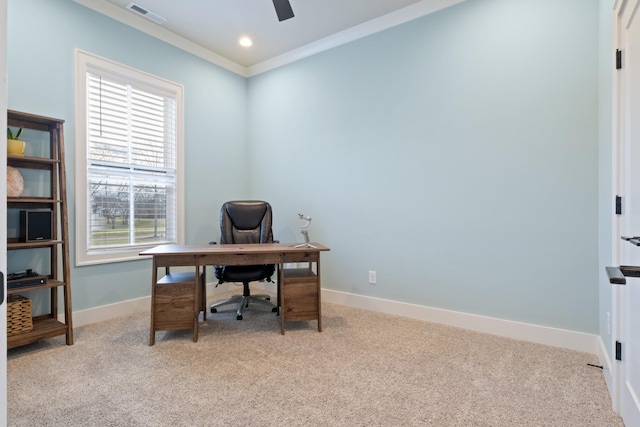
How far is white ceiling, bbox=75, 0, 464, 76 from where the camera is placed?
9.75ft

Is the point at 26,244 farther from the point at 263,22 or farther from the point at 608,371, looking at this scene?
the point at 608,371

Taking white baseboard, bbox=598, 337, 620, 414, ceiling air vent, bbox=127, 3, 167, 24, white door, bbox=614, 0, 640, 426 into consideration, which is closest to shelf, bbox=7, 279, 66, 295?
ceiling air vent, bbox=127, 3, 167, 24

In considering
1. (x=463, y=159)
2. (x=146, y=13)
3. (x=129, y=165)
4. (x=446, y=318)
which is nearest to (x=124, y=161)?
(x=129, y=165)

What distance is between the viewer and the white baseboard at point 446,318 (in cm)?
236

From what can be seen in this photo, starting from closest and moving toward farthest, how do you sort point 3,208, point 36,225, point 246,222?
point 3,208 < point 36,225 < point 246,222

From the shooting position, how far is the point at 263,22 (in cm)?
328

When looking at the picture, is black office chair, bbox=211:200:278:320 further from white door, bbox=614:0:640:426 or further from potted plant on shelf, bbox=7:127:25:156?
white door, bbox=614:0:640:426

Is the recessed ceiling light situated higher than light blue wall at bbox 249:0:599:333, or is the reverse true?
the recessed ceiling light

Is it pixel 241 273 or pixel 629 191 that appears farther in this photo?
Answer: pixel 241 273

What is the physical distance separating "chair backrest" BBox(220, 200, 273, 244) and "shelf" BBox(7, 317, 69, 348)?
151 centimetres

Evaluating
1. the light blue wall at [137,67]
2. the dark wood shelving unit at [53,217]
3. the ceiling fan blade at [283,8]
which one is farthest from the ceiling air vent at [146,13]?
the ceiling fan blade at [283,8]

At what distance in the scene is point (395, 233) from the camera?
319 centimetres

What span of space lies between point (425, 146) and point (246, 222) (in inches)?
79.3

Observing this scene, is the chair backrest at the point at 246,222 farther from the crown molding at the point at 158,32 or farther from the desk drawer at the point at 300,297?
the crown molding at the point at 158,32
